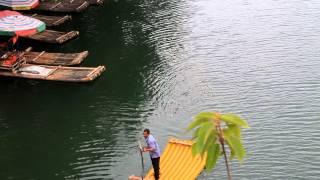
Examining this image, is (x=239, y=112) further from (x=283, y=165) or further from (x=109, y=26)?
(x=109, y=26)

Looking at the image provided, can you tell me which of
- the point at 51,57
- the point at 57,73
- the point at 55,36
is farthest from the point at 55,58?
the point at 55,36

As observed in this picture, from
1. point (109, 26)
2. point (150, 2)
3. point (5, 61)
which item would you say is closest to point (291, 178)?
point (5, 61)

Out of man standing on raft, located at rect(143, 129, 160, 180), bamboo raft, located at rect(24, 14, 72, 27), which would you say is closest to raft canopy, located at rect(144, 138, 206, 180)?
man standing on raft, located at rect(143, 129, 160, 180)

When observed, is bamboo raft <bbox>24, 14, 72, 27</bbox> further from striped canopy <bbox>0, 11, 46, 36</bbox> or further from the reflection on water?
striped canopy <bbox>0, 11, 46, 36</bbox>

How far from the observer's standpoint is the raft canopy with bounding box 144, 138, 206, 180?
1806cm

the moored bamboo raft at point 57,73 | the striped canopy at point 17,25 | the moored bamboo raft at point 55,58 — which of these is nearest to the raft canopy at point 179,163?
the moored bamboo raft at point 57,73

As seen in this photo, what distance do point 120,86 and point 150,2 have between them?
1842cm

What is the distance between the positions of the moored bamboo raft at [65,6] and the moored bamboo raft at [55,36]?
5.71m

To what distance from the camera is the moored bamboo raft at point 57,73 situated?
2800 cm

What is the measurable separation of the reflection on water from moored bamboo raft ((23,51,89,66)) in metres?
1.00

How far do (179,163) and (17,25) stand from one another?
16.0 metres

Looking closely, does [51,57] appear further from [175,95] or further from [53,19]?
[175,95]

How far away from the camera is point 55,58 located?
103 feet

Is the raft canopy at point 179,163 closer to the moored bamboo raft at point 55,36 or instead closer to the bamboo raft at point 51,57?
the bamboo raft at point 51,57
